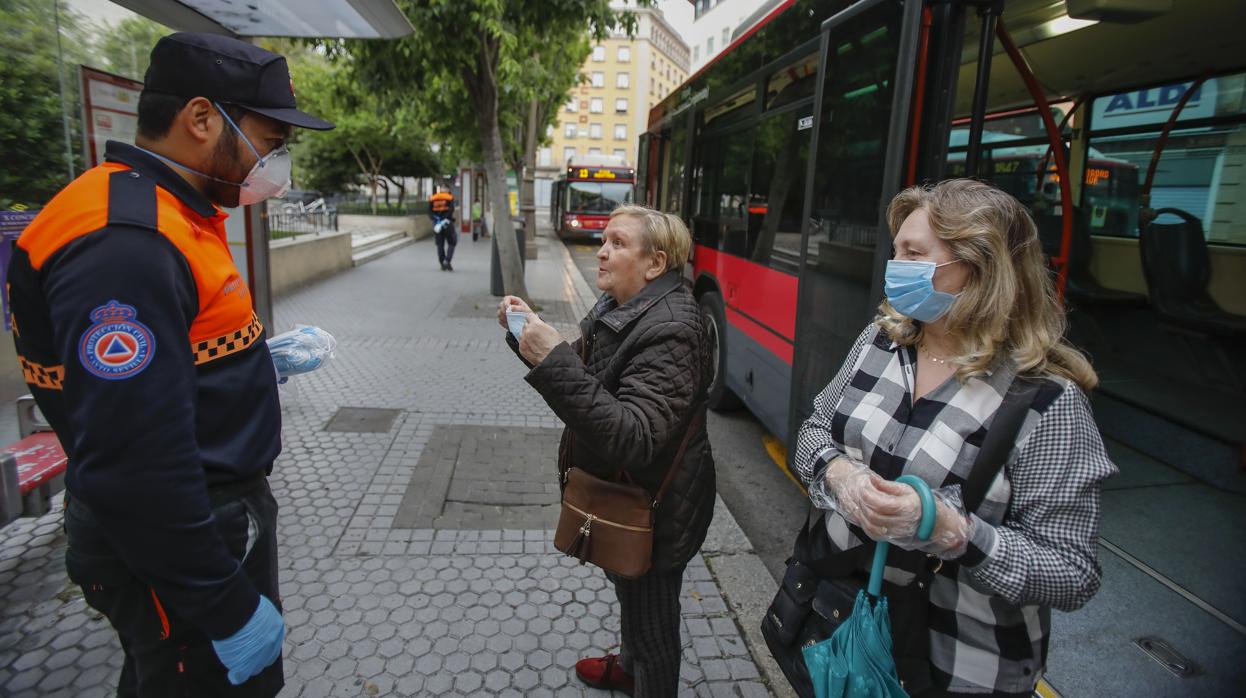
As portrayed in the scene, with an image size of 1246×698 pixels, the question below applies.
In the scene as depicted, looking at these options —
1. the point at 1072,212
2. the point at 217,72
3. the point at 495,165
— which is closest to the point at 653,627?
the point at 217,72

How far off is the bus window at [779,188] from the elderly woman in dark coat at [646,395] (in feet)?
7.82

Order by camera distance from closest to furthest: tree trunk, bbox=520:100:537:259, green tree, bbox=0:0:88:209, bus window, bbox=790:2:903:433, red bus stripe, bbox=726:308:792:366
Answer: bus window, bbox=790:2:903:433, green tree, bbox=0:0:88:209, red bus stripe, bbox=726:308:792:366, tree trunk, bbox=520:100:537:259

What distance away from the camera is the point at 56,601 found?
10.3ft

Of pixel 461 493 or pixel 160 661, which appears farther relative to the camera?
pixel 461 493

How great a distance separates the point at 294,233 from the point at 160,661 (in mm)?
13596

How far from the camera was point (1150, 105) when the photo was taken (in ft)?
20.9

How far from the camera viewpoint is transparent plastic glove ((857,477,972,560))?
1.40 metres

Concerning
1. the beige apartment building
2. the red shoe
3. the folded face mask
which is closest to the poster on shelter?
the folded face mask

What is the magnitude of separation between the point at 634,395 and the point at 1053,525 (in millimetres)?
1038

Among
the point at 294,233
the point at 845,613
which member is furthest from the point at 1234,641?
the point at 294,233

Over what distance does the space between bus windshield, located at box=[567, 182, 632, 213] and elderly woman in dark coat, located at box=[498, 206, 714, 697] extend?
79.9 feet

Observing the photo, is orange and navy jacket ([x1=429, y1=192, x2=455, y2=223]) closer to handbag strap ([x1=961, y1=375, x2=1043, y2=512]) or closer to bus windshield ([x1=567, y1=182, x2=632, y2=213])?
bus windshield ([x1=567, y1=182, x2=632, y2=213])

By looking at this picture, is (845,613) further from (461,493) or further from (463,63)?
(463,63)

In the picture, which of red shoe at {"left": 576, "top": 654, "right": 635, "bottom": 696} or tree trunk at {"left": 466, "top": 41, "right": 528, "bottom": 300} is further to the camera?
tree trunk at {"left": 466, "top": 41, "right": 528, "bottom": 300}
